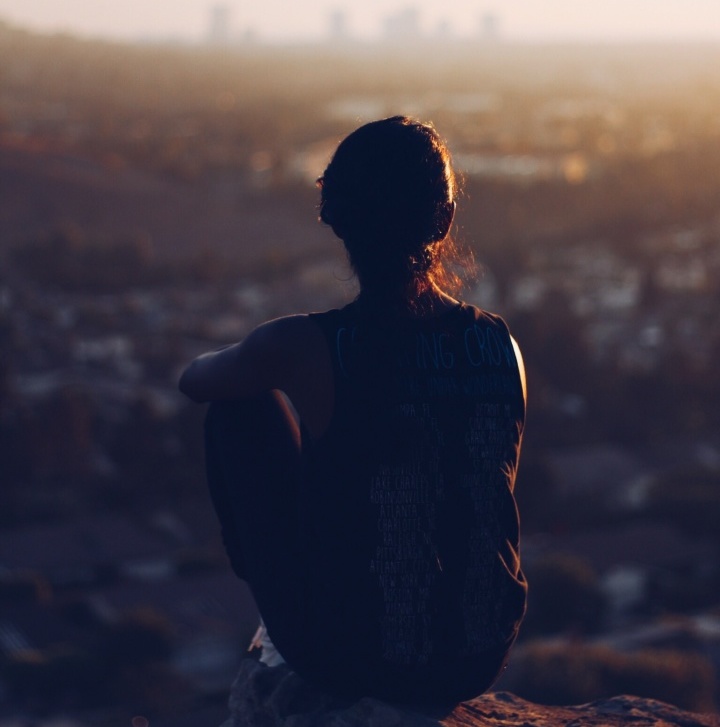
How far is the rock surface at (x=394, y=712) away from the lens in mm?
1535

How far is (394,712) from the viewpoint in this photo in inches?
59.7

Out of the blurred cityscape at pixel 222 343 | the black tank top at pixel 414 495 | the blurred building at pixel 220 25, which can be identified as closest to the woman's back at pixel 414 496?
the black tank top at pixel 414 495

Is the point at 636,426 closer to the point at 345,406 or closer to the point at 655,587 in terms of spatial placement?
the point at 655,587

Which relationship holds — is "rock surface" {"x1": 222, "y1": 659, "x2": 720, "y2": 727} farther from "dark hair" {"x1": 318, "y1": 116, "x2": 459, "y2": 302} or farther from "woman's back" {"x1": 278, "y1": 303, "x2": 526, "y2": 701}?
"dark hair" {"x1": 318, "y1": 116, "x2": 459, "y2": 302}

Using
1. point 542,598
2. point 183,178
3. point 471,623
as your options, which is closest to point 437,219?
point 471,623

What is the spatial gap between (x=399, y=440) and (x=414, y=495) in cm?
6

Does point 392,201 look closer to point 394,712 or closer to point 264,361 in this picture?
point 264,361

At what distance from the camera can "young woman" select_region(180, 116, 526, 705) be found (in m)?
1.42

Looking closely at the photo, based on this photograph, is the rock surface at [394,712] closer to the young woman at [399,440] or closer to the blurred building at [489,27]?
the young woman at [399,440]

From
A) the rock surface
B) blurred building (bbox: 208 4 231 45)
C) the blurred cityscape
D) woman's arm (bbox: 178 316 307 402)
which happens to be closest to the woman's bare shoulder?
woman's arm (bbox: 178 316 307 402)

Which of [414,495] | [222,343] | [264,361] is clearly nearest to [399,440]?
[414,495]

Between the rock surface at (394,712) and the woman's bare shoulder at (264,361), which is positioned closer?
the woman's bare shoulder at (264,361)

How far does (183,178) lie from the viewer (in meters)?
27.3

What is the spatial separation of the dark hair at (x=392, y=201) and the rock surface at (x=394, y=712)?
18.9 inches
